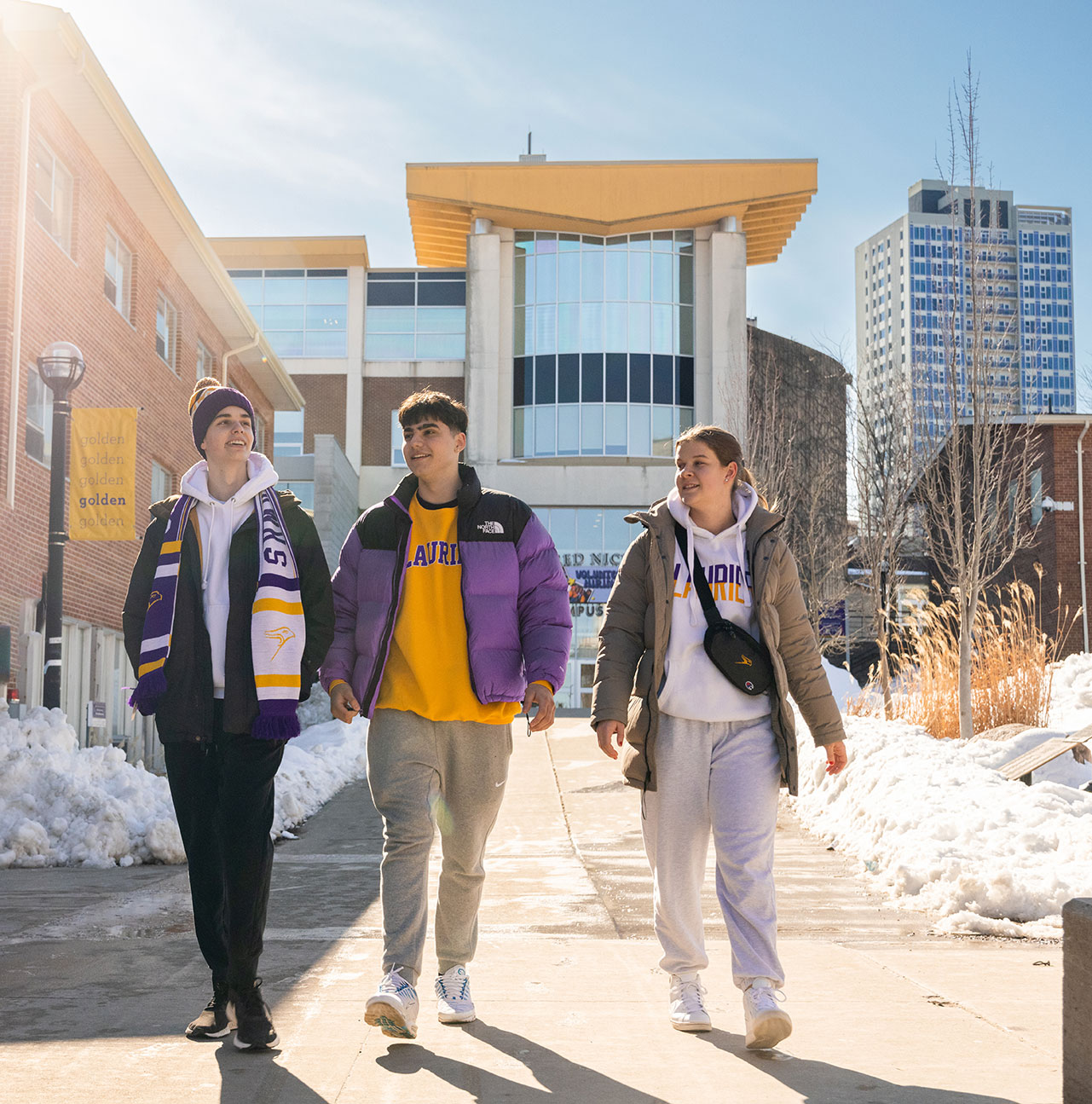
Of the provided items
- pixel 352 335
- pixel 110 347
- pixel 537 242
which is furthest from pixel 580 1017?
pixel 352 335

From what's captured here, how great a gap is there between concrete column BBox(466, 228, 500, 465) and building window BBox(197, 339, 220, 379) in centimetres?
1264

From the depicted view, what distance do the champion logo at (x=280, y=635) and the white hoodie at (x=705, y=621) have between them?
122 cm

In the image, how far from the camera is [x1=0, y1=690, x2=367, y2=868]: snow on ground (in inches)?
356

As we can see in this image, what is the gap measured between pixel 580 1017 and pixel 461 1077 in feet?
2.85

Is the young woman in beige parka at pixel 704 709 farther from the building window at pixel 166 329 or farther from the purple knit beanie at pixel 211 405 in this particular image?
the building window at pixel 166 329

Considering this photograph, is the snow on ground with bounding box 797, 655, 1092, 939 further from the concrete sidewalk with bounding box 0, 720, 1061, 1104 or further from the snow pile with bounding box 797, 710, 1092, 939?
the concrete sidewalk with bounding box 0, 720, 1061, 1104

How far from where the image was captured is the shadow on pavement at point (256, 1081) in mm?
3275

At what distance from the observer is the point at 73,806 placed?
31.2ft

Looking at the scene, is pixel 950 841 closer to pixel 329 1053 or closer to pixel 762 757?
pixel 762 757

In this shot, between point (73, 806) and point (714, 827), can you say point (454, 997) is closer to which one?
point (714, 827)

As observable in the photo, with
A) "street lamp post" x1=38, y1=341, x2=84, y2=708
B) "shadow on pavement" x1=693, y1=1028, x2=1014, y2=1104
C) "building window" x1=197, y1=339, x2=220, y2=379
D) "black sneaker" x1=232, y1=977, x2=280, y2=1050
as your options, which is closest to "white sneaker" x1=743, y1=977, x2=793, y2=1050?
"shadow on pavement" x1=693, y1=1028, x2=1014, y2=1104

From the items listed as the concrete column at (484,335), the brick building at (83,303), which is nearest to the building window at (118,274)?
the brick building at (83,303)

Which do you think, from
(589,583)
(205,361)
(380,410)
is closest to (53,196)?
(205,361)

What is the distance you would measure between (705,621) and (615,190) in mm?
35182
